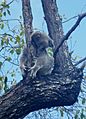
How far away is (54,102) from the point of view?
4758mm

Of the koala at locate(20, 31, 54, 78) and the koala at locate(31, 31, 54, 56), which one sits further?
the koala at locate(31, 31, 54, 56)

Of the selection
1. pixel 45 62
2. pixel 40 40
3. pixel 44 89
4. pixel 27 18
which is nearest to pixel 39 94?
pixel 44 89

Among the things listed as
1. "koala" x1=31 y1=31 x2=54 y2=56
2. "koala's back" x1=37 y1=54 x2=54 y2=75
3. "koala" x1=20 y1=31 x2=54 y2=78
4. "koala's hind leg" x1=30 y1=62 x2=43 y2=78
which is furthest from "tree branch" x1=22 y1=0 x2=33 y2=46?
"koala's back" x1=37 y1=54 x2=54 y2=75

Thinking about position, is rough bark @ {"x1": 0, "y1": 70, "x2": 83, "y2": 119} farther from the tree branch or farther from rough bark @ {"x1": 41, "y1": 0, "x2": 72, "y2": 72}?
the tree branch

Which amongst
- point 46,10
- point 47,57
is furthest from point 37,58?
point 46,10

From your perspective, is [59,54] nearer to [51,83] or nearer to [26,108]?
[51,83]

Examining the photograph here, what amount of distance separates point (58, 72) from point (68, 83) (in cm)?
25

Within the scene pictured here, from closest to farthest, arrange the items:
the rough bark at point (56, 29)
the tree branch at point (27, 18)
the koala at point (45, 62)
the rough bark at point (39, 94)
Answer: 1. the rough bark at point (39, 94)
2. the tree branch at point (27, 18)
3. the rough bark at point (56, 29)
4. the koala at point (45, 62)

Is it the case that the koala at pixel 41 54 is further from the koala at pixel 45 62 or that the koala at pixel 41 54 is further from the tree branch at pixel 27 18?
the tree branch at pixel 27 18

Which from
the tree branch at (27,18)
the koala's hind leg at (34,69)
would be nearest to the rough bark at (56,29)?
the koala's hind leg at (34,69)

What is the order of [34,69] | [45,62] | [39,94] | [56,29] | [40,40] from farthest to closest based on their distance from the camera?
[40,40] → [45,62] → [56,29] → [34,69] → [39,94]

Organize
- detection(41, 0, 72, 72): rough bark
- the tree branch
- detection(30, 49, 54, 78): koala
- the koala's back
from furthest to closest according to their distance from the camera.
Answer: the koala's back
detection(30, 49, 54, 78): koala
detection(41, 0, 72, 72): rough bark
the tree branch

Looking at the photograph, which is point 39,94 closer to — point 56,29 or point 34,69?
point 34,69

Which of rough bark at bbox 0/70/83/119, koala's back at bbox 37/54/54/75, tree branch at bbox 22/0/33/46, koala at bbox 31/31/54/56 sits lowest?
rough bark at bbox 0/70/83/119
